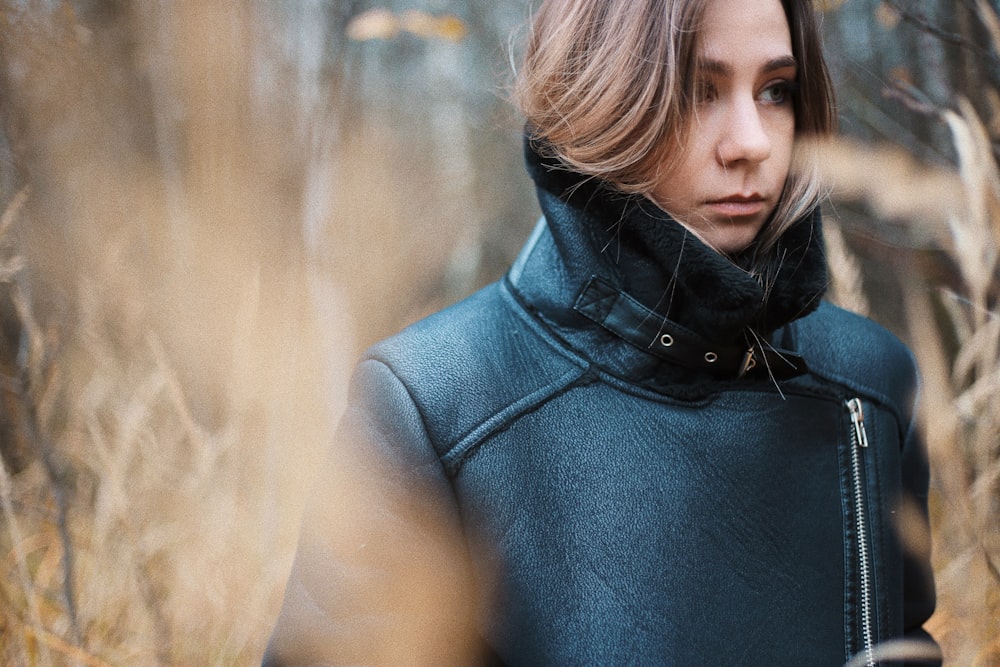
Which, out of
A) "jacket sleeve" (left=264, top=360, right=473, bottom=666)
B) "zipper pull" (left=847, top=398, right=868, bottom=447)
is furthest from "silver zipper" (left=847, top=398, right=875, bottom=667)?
"jacket sleeve" (left=264, top=360, right=473, bottom=666)

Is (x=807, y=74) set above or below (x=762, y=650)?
above

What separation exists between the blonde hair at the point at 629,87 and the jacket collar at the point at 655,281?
0.12ft

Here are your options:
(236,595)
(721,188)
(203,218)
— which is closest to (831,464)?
(721,188)

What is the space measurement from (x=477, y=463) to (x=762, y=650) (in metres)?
0.47

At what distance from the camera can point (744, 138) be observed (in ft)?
3.31

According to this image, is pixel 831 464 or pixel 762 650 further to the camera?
pixel 831 464

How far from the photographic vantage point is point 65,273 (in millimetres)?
1920

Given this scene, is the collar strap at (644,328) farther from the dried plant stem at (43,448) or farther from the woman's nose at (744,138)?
the dried plant stem at (43,448)

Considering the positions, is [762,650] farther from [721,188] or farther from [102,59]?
[102,59]

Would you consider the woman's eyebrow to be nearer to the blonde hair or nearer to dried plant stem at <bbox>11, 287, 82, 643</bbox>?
the blonde hair

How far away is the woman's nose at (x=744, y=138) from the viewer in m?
1.01

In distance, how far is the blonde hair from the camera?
99 cm

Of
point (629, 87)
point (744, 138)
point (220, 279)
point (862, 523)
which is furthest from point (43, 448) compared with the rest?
point (862, 523)

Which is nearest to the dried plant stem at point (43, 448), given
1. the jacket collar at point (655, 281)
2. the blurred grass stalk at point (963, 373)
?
the jacket collar at point (655, 281)
